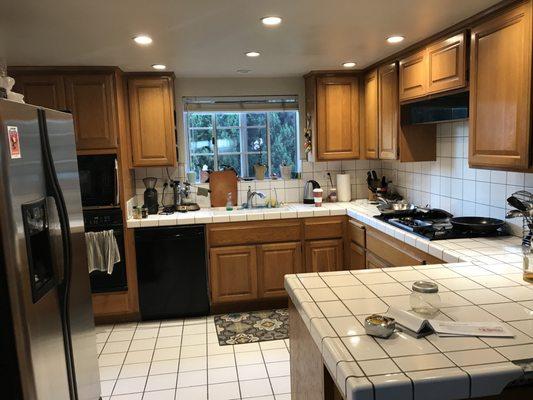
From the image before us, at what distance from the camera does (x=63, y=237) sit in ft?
6.14

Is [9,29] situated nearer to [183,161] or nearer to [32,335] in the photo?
[32,335]

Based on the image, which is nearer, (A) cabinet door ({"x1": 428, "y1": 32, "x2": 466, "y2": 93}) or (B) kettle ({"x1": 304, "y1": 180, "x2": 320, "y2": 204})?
(A) cabinet door ({"x1": 428, "y1": 32, "x2": 466, "y2": 93})

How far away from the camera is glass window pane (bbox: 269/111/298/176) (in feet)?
15.2

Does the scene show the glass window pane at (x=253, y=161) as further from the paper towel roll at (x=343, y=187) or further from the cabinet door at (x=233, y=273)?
the cabinet door at (x=233, y=273)

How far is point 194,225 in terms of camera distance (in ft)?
12.6

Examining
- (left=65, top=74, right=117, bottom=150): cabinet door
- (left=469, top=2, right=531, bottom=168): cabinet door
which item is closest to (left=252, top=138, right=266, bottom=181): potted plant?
(left=65, top=74, right=117, bottom=150): cabinet door

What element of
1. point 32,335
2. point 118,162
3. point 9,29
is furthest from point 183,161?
point 32,335

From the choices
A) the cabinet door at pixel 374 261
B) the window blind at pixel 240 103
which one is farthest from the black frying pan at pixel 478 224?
the window blind at pixel 240 103

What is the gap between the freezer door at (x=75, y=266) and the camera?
1.92 m

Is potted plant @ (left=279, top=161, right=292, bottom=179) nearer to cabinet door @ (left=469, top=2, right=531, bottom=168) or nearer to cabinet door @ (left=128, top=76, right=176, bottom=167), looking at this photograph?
cabinet door @ (left=128, top=76, right=176, bottom=167)

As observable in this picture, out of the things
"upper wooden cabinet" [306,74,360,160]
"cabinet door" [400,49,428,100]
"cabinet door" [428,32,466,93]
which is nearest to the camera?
"cabinet door" [428,32,466,93]

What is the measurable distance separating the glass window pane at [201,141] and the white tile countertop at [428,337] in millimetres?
2814

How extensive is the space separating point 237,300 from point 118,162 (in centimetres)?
157

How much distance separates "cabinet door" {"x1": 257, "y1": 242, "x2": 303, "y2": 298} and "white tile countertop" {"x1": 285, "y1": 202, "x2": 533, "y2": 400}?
1847 millimetres
